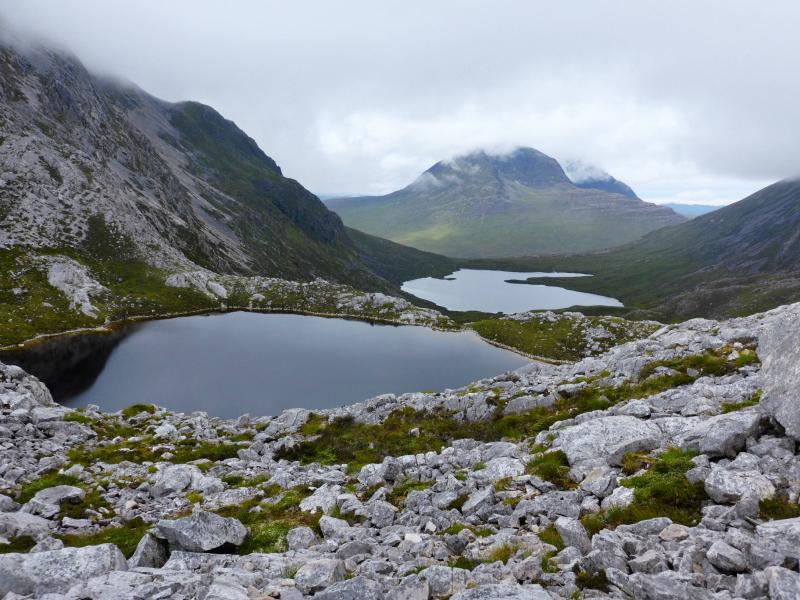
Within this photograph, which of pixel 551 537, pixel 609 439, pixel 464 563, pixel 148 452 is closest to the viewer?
pixel 464 563

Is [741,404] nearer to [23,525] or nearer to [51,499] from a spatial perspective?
[23,525]

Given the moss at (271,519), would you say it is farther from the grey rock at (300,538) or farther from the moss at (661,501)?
the moss at (661,501)

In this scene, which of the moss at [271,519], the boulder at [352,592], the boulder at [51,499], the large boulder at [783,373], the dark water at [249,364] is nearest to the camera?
the boulder at [352,592]

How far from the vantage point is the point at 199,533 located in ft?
39.8

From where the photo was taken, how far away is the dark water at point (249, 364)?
52.7 metres

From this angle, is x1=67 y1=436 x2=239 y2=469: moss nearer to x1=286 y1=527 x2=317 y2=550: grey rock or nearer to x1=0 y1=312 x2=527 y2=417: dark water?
x1=286 y1=527 x2=317 y2=550: grey rock

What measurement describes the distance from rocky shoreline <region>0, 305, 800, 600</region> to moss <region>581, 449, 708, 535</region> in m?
0.05

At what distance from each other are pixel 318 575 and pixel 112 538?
9.15m

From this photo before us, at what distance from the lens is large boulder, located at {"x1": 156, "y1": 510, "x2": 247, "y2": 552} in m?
11.9

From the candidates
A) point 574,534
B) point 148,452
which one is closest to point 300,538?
point 574,534

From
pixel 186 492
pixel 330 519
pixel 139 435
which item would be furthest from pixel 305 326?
pixel 330 519

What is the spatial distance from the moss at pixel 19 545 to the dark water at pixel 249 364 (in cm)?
3489

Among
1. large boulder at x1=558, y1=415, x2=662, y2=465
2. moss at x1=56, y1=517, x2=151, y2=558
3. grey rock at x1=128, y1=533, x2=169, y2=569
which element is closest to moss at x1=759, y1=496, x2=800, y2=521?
large boulder at x1=558, y1=415, x2=662, y2=465

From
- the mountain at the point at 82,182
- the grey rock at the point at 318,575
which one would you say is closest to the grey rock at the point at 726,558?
the grey rock at the point at 318,575
